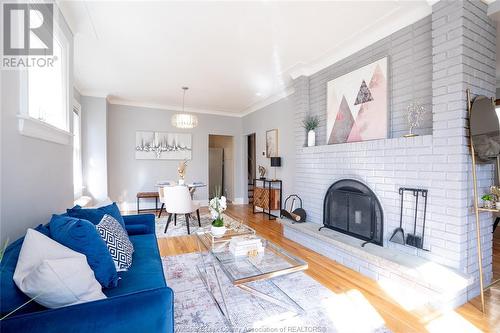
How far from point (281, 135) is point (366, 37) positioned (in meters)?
2.67

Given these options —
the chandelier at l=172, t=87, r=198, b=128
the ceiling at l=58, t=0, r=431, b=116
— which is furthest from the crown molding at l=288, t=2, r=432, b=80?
the chandelier at l=172, t=87, r=198, b=128

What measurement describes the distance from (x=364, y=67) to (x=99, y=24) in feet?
10.4

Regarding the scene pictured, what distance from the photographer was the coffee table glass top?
1716mm

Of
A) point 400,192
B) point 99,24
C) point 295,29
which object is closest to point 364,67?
point 295,29

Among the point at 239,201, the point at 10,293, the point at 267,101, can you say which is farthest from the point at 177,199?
the point at 239,201

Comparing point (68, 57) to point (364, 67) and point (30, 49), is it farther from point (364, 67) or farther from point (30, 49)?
point (364, 67)

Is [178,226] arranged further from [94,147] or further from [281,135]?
[281,135]

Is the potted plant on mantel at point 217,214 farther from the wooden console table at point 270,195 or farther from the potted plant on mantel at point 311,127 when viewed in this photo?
the wooden console table at point 270,195

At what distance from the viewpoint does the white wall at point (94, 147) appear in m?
5.09

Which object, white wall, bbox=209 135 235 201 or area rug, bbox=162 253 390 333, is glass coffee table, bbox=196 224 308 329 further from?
white wall, bbox=209 135 235 201

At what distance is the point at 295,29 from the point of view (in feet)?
9.21

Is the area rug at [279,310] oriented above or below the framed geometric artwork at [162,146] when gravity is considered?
below

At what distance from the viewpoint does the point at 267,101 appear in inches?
230

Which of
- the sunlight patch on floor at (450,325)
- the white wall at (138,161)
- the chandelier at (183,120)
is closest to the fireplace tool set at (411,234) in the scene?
the sunlight patch on floor at (450,325)
